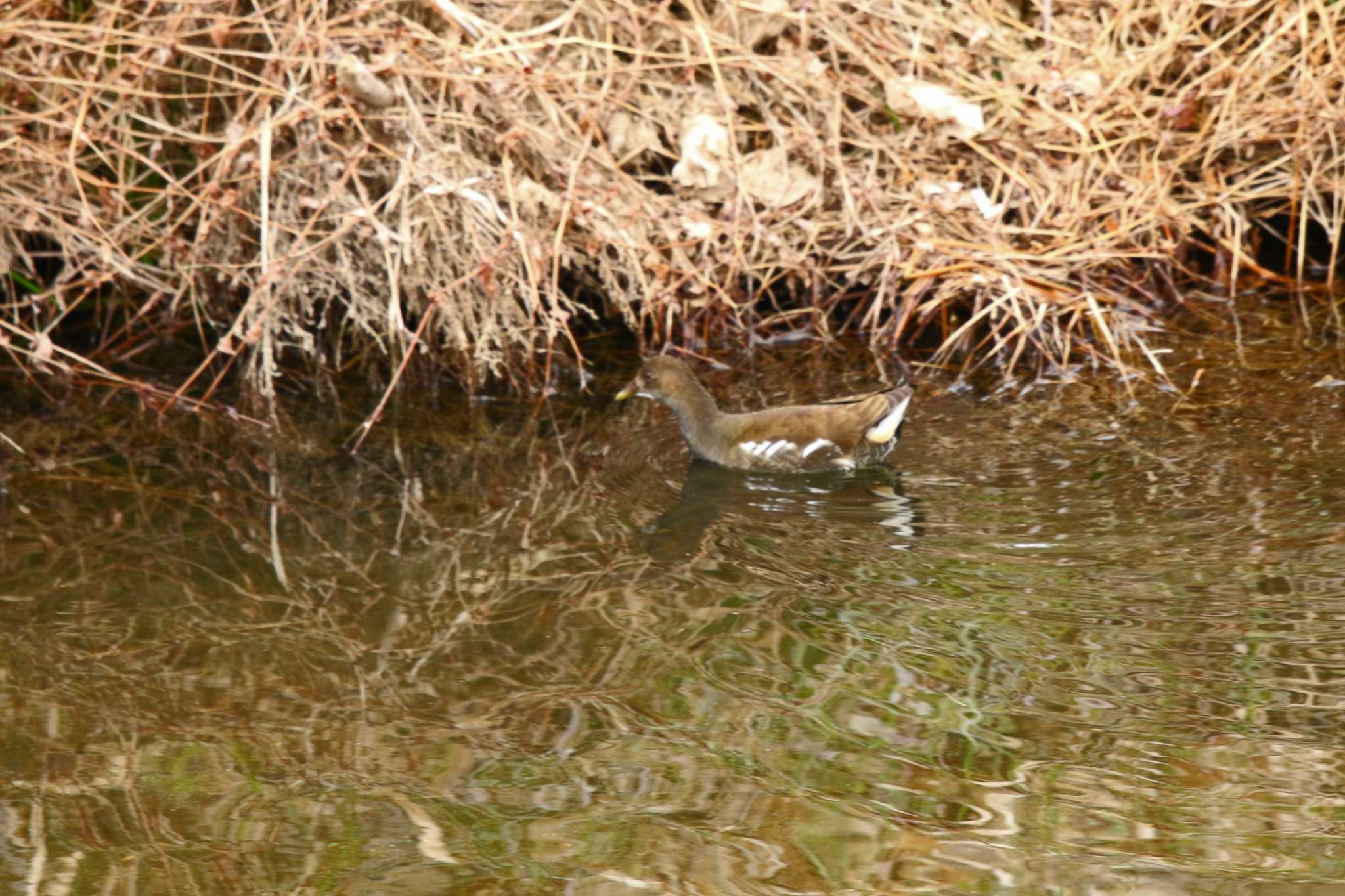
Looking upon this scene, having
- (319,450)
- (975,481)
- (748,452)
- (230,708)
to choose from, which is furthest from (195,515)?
(975,481)

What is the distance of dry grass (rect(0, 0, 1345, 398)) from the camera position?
6469 mm

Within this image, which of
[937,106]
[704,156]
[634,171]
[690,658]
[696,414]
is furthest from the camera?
[634,171]

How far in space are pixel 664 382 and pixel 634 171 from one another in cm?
166

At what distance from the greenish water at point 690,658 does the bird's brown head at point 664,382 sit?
0.67 feet

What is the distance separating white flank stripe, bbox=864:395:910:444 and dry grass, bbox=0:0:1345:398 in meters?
0.97

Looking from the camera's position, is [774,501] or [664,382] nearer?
[774,501]

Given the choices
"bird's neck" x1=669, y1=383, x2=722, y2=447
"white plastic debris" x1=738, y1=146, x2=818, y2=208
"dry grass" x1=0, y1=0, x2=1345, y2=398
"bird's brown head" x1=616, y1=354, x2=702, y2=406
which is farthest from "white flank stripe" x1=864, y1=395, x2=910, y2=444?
"white plastic debris" x1=738, y1=146, x2=818, y2=208

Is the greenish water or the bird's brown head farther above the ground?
the bird's brown head

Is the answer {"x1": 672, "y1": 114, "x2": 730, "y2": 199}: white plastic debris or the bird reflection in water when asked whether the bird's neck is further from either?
{"x1": 672, "y1": 114, "x2": 730, "y2": 199}: white plastic debris

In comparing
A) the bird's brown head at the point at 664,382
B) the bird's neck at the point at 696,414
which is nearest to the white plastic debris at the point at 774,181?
the bird's brown head at the point at 664,382

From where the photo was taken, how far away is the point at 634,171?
7.39 m

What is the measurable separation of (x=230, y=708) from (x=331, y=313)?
3.50m

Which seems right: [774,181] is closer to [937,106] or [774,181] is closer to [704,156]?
[704,156]

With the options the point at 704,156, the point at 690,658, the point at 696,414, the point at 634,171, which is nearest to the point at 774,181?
the point at 704,156
